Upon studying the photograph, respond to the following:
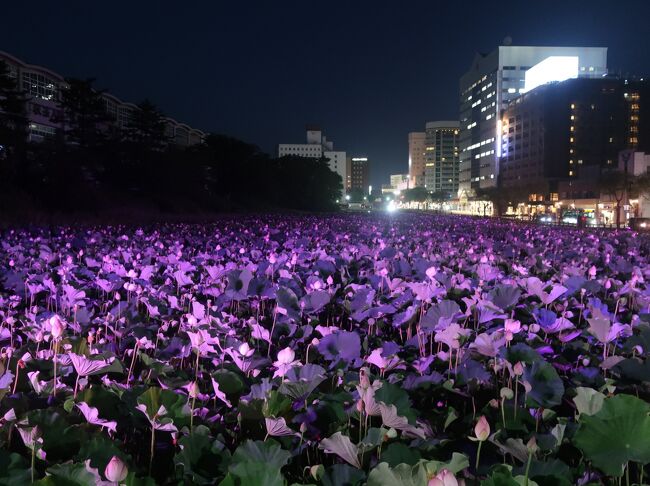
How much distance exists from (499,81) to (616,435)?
15577 cm

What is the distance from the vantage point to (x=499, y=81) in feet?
481

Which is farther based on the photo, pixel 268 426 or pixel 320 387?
pixel 320 387

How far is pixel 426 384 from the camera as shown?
2439 mm

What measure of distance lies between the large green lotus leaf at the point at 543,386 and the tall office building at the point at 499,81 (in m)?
140

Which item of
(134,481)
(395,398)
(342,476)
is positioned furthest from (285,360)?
(134,481)

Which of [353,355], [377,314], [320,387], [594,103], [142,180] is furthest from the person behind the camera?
[594,103]

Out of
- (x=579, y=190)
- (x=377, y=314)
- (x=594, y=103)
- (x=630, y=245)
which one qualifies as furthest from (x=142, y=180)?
(x=594, y=103)

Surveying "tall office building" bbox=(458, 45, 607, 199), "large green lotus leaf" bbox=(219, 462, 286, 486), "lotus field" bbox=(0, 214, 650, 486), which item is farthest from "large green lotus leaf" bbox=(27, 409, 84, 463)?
"tall office building" bbox=(458, 45, 607, 199)

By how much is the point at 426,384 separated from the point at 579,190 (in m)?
86.5

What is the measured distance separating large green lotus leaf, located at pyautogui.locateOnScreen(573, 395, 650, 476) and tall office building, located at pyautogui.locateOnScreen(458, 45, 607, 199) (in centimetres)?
14093

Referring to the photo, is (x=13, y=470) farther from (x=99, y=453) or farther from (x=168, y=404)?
(x=168, y=404)

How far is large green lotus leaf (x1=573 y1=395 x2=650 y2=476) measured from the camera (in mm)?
1567

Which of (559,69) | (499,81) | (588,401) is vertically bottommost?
(588,401)

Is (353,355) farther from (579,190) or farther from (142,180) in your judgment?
(579,190)
